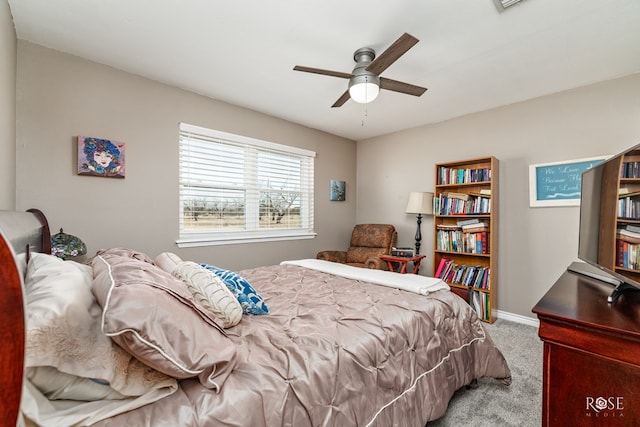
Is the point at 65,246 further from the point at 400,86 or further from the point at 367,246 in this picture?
the point at 367,246

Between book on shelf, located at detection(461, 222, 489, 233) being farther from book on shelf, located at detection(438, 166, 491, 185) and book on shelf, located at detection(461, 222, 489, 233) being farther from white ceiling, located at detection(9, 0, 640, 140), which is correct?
white ceiling, located at detection(9, 0, 640, 140)

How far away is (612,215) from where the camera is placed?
4.05ft

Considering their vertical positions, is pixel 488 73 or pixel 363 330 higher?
pixel 488 73

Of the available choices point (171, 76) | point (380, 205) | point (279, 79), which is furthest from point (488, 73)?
point (171, 76)

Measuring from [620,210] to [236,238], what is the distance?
10.6 ft

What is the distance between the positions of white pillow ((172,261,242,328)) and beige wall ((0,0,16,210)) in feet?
4.58

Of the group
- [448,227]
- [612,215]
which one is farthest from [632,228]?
[448,227]

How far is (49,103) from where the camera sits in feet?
7.37

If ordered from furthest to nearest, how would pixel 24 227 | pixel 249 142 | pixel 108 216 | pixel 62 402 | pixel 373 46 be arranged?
pixel 249 142
pixel 108 216
pixel 373 46
pixel 24 227
pixel 62 402

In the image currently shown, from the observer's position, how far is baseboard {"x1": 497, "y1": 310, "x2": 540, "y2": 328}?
3037mm

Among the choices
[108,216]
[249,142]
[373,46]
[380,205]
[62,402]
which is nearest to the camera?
[62,402]

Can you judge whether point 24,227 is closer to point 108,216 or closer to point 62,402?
point 62,402

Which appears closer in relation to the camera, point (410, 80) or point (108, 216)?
point (108, 216)

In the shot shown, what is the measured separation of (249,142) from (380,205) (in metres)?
2.31
